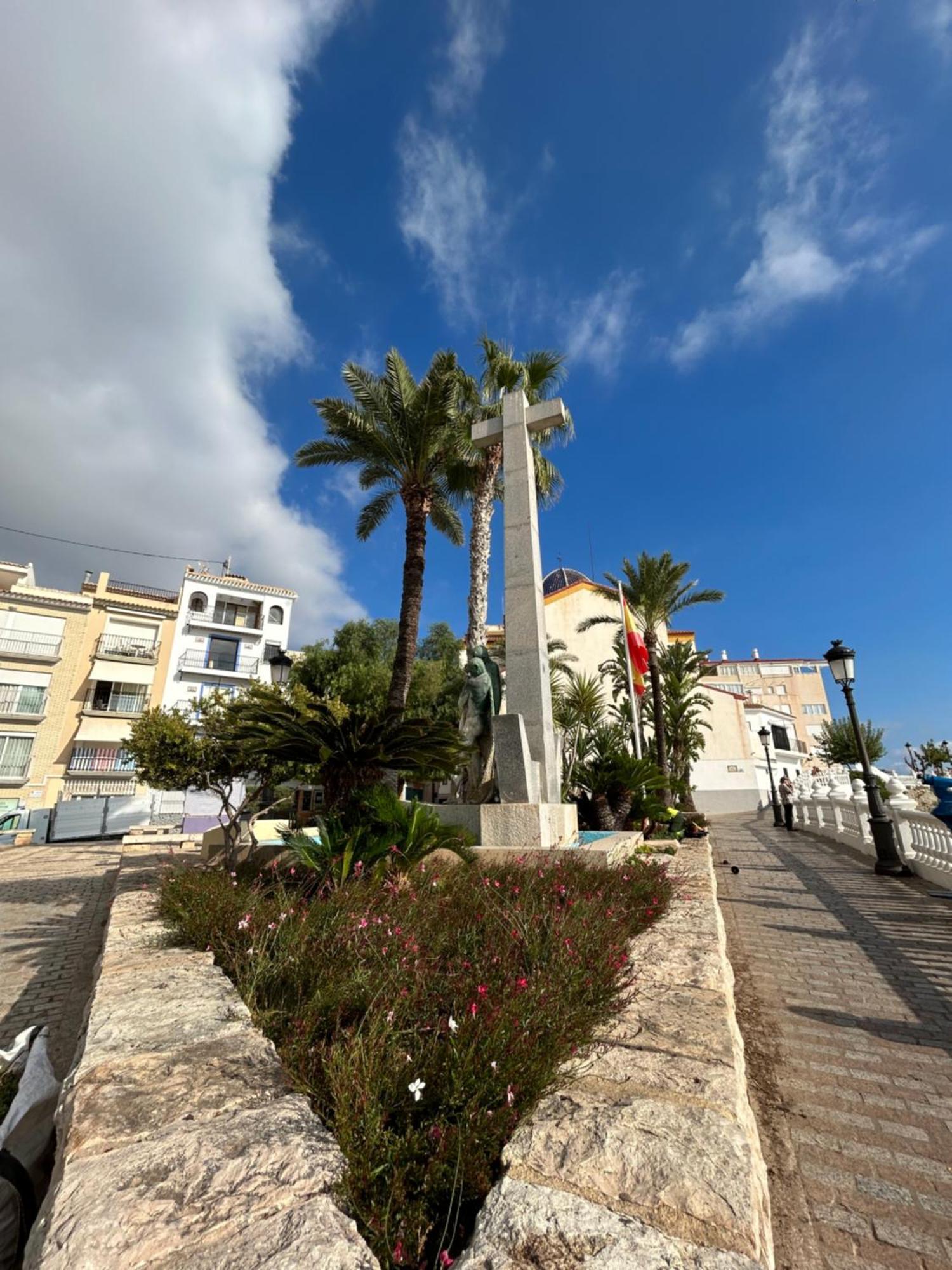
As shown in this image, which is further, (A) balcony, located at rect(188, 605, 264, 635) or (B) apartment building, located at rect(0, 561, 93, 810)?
(A) balcony, located at rect(188, 605, 264, 635)

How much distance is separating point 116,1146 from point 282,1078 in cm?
51

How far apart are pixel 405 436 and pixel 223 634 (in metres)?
23.8

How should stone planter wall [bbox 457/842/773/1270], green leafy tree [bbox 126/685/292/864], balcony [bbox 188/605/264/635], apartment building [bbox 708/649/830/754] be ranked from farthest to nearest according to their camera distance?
apartment building [bbox 708/649/830/754], balcony [bbox 188/605/264/635], green leafy tree [bbox 126/685/292/864], stone planter wall [bbox 457/842/773/1270]

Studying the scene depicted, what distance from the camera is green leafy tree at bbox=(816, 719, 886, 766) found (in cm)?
4459

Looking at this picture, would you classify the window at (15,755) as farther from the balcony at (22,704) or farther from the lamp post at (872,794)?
the lamp post at (872,794)

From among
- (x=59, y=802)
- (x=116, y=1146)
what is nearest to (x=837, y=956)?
(x=116, y=1146)

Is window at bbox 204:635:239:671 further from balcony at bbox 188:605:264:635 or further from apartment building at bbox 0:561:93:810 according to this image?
apartment building at bbox 0:561:93:810

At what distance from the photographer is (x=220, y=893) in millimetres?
4066

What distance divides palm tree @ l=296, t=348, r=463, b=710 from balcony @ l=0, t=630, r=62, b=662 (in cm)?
2140

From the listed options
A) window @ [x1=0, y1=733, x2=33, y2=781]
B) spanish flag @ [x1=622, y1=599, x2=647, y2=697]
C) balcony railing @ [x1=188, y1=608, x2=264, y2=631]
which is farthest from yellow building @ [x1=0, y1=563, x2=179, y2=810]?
spanish flag @ [x1=622, y1=599, x2=647, y2=697]

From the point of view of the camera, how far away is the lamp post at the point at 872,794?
30.4 ft

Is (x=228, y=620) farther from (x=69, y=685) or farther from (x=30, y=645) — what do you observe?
(x=30, y=645)

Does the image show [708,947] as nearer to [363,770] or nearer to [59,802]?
[363,770]

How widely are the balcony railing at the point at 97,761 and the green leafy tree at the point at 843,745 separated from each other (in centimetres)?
4816
